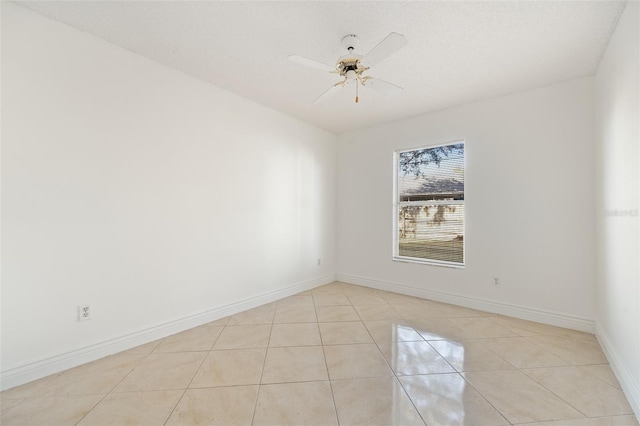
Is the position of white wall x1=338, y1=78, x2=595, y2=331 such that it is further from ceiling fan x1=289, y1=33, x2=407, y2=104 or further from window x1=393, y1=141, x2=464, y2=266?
ceiling fan x1=289, y1=33, x2=407, y2=104

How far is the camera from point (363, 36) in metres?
2.11

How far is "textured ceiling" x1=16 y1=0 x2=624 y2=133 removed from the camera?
185 centimetres

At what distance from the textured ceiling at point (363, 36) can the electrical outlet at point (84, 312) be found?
2.16 meters

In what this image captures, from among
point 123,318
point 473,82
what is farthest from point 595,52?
point 123,318

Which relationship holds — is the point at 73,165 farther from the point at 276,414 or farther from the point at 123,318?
the point at 276,414

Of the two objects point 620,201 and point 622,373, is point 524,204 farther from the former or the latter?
point 622,373

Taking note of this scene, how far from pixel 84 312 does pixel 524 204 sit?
434 centimetres

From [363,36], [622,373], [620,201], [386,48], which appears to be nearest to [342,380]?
[622,373]

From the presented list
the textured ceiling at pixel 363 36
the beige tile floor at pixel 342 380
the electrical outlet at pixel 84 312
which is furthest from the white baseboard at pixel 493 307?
the electrical outlet at pixel 84 312

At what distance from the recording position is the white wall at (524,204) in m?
2.73

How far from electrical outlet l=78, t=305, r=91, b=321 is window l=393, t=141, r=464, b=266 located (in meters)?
3.58

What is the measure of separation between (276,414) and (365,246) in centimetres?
308

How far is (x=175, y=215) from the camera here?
2650 mm

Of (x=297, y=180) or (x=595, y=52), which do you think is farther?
(x=297, y=180)
